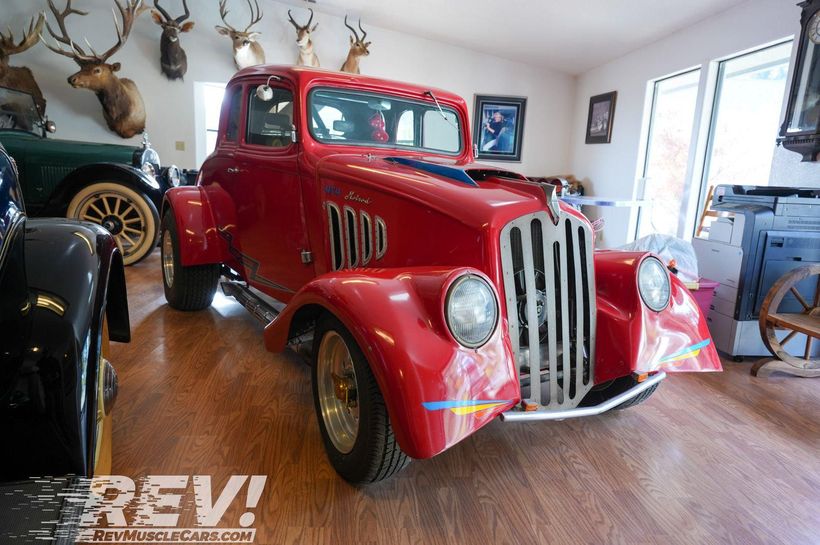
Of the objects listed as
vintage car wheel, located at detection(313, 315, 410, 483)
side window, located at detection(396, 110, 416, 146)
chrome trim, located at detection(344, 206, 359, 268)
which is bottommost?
vintage car wheel, located at detection(313, 315, 410, 483)

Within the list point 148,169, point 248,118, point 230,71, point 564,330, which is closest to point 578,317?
point 564,330

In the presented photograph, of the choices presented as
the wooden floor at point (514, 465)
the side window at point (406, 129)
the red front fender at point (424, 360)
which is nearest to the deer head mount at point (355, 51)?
the side window at point (406, 129)

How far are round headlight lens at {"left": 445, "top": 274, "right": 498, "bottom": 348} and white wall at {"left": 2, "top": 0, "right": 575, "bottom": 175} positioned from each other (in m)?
6.54

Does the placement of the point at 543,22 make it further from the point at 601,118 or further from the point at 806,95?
the point at 806,95

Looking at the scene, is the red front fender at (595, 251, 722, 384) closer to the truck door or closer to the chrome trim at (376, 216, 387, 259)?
the chrome trim at (376, 216, 387, 259)

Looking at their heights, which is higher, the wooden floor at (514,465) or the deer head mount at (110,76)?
the deer head mount at (110,76)

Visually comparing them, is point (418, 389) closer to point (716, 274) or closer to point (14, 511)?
point (14, 511)

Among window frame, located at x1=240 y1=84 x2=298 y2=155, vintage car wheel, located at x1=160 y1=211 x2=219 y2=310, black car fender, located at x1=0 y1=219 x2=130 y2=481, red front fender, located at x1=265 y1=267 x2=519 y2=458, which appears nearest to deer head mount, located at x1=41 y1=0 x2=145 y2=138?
vintage car wheel, located at x1=160 y1=211 x2=219 y2=310

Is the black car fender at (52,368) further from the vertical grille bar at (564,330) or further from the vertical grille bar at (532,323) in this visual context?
the vertical grille bar at (564,330)

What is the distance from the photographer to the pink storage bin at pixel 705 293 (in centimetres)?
305

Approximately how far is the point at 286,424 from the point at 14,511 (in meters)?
1.12

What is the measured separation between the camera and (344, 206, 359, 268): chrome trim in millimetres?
2094

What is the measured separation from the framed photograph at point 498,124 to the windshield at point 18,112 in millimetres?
5571

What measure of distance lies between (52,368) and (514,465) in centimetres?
149
